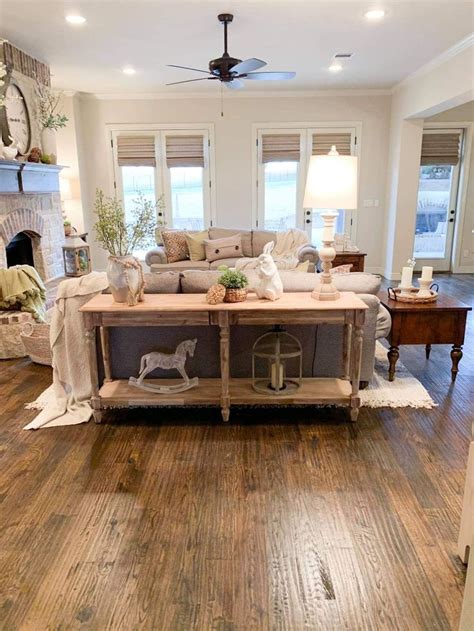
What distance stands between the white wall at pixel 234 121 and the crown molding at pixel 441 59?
0.85 meters

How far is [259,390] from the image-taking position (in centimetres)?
308

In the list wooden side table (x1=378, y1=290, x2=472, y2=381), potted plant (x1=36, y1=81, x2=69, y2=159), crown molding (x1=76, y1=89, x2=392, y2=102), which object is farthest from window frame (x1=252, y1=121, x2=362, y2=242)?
wooden side table (x1=378, y1=290, x2=472, y2=381)

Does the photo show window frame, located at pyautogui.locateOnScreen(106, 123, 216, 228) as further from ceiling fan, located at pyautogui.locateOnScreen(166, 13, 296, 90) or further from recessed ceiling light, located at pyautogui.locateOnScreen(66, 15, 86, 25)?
recessed ceiling light, located at pyautogui.locateOnScreen(66, 15, 86, 25)

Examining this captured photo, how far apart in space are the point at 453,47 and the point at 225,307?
14.0ft

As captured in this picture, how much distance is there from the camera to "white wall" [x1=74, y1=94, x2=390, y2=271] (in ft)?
24.5

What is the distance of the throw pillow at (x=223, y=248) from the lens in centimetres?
635

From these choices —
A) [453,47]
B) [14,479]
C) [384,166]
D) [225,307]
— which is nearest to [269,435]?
[225,307]

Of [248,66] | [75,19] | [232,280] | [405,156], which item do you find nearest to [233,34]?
[248,66]

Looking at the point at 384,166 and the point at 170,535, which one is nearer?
the point at 170,535

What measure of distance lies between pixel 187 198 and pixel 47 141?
8.62ft

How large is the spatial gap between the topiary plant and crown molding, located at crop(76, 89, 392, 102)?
17.9ft

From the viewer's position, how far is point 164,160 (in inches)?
302

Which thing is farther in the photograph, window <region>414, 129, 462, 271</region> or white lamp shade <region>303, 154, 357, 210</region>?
window <region>414, 129, 462, 271</region>

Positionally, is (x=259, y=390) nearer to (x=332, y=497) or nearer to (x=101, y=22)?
(x=332, y=497)
